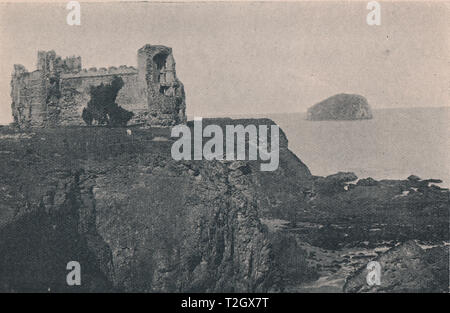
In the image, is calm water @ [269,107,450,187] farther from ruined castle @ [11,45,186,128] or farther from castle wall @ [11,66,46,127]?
castle wall @ [11,66,46,127]

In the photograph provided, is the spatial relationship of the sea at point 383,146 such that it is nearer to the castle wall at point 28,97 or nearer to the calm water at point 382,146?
the calm water at point 382,146

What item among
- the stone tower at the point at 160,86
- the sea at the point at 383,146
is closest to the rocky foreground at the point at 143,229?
the stone tower at the point at 160,86

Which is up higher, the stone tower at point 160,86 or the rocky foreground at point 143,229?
the stone tower at point 160,86

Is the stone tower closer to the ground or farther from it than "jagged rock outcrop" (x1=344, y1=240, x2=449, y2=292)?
farther from it

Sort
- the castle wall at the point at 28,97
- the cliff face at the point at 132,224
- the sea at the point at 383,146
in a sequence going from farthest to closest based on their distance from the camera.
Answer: the sea at the point at 383,146 → the castle wall at the point at 28,97 → the cliff face at the point at 132,224

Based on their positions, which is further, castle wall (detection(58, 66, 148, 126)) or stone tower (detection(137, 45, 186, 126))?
castle wall (detection(58, 66, 148, 126))

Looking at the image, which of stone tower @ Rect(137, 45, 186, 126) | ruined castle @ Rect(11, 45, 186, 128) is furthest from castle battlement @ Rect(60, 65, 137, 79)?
stone tower @ Rect(137, 45, 186, 126)
